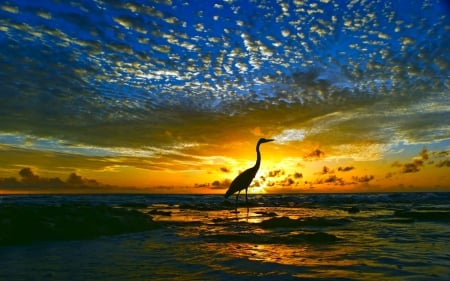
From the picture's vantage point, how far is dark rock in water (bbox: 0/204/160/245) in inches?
524

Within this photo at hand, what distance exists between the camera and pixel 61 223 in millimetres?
14656

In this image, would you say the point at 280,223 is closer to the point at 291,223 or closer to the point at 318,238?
the point at 291,223

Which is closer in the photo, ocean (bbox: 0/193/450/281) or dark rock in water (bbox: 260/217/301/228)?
ocean (bbox: 0/193/450/281)

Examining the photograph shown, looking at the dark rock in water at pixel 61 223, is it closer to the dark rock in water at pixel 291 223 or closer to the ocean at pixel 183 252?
the ocean at pixel 183 252

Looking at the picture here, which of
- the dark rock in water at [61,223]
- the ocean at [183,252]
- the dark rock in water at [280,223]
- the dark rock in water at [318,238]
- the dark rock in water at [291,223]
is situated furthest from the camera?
the dark rock in water at [291,223]

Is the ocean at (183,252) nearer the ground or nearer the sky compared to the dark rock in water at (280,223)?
nearer the ground

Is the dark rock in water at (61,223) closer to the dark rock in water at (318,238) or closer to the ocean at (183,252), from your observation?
the ocean at (183,252)

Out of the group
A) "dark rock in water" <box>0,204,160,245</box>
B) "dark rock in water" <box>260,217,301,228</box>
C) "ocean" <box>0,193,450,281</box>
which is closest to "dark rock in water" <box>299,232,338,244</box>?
"ocean" <box>0,193,450,281</box>

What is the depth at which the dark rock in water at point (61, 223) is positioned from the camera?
13312mm

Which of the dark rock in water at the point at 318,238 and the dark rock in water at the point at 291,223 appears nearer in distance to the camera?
the dark rock in water at the point at 318,238

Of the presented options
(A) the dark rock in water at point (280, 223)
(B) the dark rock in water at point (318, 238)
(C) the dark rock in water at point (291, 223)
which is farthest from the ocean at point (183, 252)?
(C) the dark rock in water at point (291, 223)

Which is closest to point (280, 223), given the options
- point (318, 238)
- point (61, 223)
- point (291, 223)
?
point (291, 223)

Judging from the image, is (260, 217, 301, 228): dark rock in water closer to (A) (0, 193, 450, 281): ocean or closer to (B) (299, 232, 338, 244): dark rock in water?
(A) (0, 193, 450, 281): ocean

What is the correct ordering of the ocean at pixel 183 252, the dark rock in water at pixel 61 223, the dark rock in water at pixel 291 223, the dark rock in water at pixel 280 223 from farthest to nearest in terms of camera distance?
the dark rock in water at pixel 291 223, the dark rock in water at pixel 280 223, the dark rock in water at pixel 61 223, the ocean at pixel 183 252
